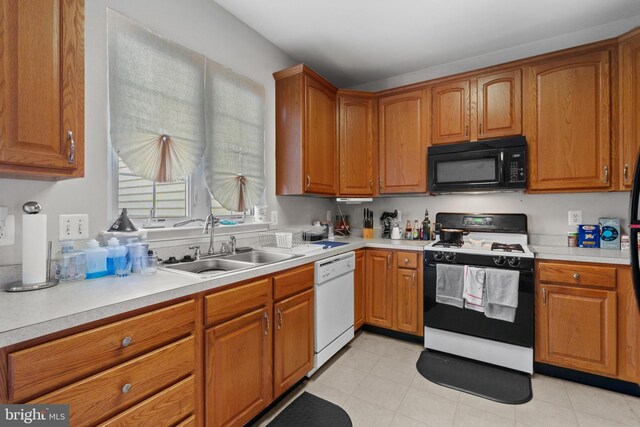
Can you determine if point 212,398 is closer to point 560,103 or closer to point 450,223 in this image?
point 450,223

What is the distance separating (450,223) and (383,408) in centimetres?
182

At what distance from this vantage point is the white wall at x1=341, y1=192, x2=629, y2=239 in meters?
2.41

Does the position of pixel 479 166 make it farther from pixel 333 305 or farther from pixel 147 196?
pixel 147 196

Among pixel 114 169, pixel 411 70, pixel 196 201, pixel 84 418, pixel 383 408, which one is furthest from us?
pixel 411 70

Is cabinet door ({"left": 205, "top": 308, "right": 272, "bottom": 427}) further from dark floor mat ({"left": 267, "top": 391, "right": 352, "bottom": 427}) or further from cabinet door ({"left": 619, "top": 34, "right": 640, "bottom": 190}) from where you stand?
cabinet door ({"left": 619, "top": 34, "right": 640, "bottom": 190})

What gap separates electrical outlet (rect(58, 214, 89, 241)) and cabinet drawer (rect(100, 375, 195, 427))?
84 centimetres

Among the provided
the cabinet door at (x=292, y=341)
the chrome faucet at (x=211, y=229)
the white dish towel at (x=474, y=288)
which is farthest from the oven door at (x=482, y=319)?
the chrome faucet at (x=211, y=229)

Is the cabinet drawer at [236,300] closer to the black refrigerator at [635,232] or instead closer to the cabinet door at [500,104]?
the black refrigerator at [635,232]

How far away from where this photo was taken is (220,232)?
2.15 m

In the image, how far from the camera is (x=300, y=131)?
257cm

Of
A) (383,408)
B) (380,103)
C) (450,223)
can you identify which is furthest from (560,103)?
(383,408)

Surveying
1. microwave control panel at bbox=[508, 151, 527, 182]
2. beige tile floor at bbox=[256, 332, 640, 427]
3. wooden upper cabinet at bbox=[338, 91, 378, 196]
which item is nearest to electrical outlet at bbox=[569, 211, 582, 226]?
microwave control panel at bbox=[508, 151, 527, 182]

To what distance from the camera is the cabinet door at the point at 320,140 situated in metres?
2.61

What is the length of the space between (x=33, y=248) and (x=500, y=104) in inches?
125
